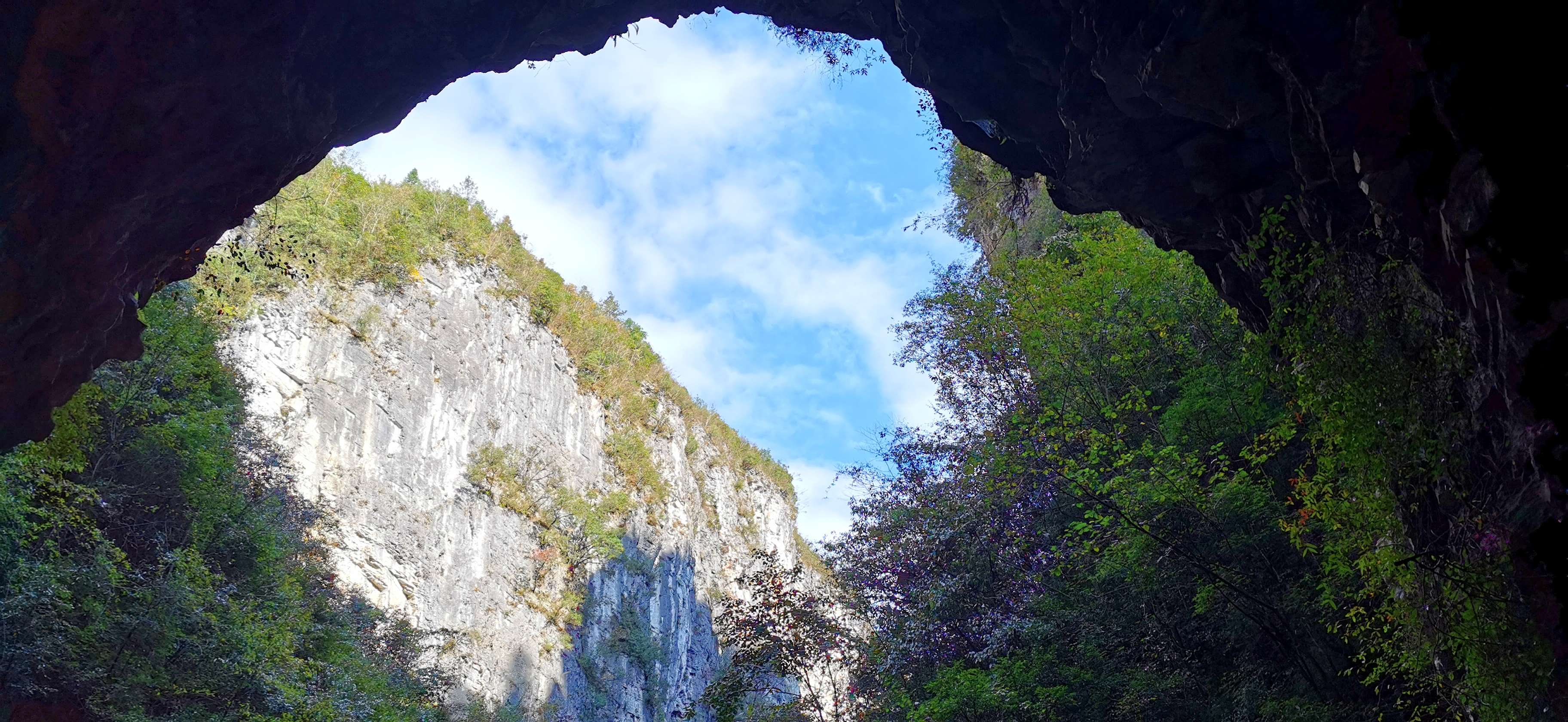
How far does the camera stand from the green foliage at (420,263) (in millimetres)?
20812

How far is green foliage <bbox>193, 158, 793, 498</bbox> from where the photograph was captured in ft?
68.3

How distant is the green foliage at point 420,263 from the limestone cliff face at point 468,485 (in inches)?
24.8

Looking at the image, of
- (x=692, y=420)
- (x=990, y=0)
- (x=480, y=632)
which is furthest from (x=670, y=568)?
(x=990, y=0)

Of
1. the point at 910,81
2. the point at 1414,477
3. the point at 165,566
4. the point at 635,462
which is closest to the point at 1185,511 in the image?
the point at 1414,477

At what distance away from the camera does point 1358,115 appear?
18.3 ft

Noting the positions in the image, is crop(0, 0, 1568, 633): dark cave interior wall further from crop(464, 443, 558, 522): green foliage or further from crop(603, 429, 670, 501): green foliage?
crop(603, 429, 670, 501): green foliage

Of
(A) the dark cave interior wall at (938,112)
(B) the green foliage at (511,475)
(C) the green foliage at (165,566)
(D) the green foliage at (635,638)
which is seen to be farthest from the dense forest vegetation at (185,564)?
(D) the green foliage at (635,638)

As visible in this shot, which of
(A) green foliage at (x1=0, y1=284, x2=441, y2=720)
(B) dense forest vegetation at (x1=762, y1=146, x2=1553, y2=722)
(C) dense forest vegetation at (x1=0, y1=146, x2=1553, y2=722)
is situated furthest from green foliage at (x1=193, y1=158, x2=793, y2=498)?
(B) dense forest vegetation at (x1=762, y1=146, x2=1553, y2=722)

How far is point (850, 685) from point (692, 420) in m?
29.3

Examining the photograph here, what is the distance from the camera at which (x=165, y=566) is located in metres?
10.3

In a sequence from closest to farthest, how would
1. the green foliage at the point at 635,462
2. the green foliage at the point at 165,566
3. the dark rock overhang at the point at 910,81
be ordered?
the dark rock overhang at the point at 910,81
the green foliage at the point at 165,566
the green foliage at the point at 635,462

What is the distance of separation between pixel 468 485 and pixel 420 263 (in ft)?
23.6

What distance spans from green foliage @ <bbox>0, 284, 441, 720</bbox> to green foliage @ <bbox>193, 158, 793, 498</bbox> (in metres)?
2.09

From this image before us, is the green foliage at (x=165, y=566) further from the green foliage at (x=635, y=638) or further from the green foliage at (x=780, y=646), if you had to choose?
the green foliage at (x=635, y=638)
